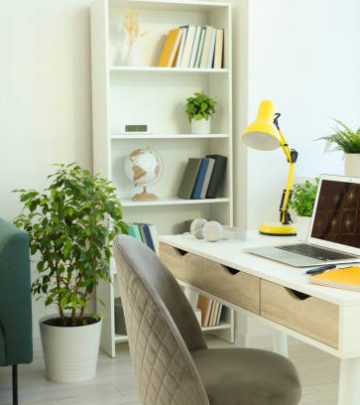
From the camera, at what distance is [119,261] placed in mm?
2092

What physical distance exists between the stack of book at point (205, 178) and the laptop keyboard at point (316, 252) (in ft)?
4.74

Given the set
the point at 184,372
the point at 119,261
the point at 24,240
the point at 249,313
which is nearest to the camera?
the point at 184,372

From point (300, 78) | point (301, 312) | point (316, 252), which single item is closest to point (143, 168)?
point (300, 78)

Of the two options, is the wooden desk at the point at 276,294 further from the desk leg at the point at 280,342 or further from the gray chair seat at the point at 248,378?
the gray chair seat at the point at 248,378

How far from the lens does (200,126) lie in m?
4.13

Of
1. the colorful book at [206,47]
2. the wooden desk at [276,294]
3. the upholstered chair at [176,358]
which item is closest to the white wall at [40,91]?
the colorful book at [206,47]

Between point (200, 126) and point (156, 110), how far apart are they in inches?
11.2

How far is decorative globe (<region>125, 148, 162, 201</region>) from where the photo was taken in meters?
3.98

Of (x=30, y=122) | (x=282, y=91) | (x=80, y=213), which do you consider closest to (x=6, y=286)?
(x=80, y=213)

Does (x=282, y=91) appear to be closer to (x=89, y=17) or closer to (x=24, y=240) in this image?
(x=89, y=17)

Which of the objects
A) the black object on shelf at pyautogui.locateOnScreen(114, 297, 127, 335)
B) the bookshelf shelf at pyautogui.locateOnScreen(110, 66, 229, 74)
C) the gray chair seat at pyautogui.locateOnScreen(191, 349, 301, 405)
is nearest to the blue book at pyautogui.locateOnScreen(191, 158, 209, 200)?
the bookshelf shelf at pyautogui.locateOnScreen(110, 66, 229, 74)

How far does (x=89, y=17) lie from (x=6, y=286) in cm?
165

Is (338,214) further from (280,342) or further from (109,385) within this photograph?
(109,385)

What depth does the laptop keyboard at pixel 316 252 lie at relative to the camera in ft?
8.13
